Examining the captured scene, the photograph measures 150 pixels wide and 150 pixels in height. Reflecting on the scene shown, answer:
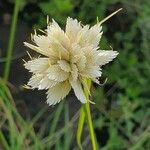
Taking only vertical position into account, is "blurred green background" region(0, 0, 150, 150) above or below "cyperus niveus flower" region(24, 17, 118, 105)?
above

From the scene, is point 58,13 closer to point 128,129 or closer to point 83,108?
point 128,129

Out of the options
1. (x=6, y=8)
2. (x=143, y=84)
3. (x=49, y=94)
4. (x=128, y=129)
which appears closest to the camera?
(x=49, y=94)

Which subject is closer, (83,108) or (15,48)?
(83,108)

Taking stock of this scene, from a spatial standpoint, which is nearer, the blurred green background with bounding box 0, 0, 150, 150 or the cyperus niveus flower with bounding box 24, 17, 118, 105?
the cyperus niveus flower with bounding box 24, 17, 118, 105

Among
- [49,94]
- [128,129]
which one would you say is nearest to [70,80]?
[49,94]

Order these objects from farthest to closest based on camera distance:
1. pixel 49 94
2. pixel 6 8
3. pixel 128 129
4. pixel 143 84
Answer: pixel 6 8 < pixel 143 84 < pixel 128 129 < pixel 49 94

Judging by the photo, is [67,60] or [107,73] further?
[107,73]
